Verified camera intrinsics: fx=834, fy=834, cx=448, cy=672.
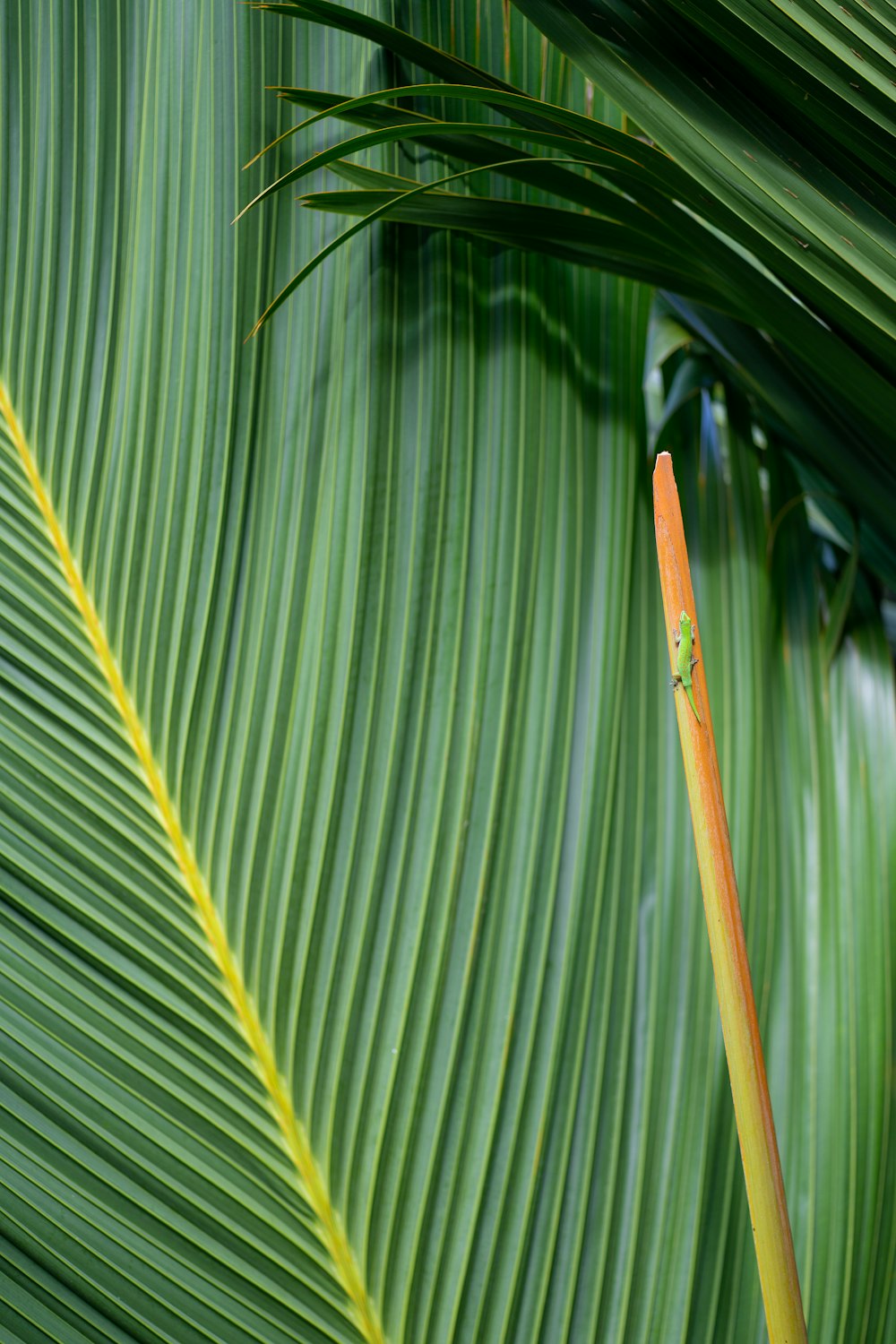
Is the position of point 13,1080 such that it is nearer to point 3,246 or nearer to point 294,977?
point 294,977

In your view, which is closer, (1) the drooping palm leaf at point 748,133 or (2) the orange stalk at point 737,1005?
(2) the orange stalk at point 737,1005

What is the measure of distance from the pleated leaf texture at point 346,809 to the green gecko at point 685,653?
0.81 feet

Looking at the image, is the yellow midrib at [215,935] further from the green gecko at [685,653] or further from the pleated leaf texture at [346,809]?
the green gecko at [685,653]

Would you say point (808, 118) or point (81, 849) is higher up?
point (808, 118)

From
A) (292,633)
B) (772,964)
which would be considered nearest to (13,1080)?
(292,633)

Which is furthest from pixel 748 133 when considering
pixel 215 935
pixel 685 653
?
pixel 215 935

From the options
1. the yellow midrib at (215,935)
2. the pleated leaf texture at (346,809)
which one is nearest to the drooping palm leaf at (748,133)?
the pleated leaf texture at (346,809)

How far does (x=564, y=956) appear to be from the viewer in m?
0.43

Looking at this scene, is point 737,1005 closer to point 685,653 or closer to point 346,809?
point 685,653

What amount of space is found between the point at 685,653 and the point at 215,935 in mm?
295

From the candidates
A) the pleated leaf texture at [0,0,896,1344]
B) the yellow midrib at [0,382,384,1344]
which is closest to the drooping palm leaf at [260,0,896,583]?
the pleated leaf texture at [0,0,896,1344]

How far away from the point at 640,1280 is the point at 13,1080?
1.02 feet

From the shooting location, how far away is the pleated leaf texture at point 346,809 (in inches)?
15.3

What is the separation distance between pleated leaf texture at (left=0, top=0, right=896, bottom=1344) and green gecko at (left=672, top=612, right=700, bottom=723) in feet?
0.81
